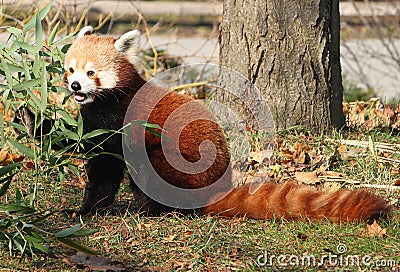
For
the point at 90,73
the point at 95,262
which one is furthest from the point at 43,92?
the point at 95,262

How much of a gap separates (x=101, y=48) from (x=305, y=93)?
1.58m

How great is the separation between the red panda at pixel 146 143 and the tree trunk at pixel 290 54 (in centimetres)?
89

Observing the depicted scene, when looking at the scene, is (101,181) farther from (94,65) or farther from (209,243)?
(209,243)

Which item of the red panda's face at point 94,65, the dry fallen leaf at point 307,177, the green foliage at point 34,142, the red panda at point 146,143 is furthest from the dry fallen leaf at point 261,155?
the green foliage at point 34,142

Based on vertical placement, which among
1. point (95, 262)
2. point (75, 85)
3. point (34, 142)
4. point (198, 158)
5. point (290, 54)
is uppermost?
point (290, 54)

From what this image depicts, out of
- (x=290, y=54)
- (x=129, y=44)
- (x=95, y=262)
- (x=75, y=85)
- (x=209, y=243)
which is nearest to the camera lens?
(x=95, y=262)

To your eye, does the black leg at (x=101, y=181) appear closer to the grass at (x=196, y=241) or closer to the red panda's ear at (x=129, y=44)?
the grass at (x=196, y=241)

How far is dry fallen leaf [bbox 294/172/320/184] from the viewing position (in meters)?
4.19

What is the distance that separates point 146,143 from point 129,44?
69 cm

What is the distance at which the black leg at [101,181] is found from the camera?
3867mm

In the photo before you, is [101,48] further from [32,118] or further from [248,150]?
[248,150]

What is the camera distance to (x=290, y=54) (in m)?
4.64

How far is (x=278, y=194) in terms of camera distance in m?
3.57

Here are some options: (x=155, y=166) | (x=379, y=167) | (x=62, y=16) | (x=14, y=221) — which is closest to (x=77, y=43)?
(x=155, y=166)
